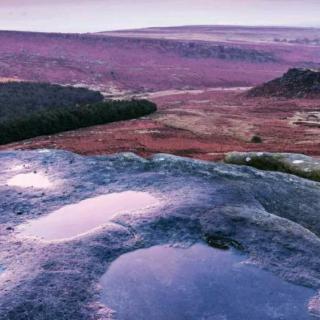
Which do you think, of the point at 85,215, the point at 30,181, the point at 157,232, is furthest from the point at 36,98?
the point at 157,232

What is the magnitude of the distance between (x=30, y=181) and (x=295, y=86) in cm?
4363

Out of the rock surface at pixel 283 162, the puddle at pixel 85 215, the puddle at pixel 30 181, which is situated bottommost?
the rock surface at pixel 283 162

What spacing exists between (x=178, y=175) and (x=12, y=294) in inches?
263

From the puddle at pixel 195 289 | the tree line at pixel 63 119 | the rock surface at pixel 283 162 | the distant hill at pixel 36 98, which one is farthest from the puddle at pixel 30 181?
the distant hill at pixel 36 98

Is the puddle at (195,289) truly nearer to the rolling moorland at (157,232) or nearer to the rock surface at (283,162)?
the rolling moorland at (157,232)

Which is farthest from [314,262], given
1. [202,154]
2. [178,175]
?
[202,154]

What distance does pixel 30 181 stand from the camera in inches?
571

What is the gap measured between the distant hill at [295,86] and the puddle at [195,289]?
43.7m

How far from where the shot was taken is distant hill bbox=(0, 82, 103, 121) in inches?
1700

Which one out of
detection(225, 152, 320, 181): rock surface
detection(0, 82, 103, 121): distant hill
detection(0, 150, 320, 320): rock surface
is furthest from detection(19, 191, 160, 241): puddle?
detection(0, 82, 103, 121): distant hill

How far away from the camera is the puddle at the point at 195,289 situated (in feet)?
27.1

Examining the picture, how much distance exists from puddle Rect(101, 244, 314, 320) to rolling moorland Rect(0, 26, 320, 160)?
10719 mm

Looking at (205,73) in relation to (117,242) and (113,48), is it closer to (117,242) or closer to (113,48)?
(113,48)

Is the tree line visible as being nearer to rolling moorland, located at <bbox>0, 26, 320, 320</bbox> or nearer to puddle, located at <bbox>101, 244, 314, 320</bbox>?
rolling moorland, located at <bbox>0, 26, 320, 320</bbox>
